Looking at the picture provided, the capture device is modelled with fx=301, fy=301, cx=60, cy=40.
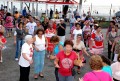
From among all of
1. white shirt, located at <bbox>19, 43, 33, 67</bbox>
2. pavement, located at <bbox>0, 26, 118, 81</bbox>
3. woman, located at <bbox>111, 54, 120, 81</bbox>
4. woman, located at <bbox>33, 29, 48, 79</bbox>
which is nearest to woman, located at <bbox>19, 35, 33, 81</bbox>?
white shirt, located at <bbox>19, 43, 33, 67</bbox>

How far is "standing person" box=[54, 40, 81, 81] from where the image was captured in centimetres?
675

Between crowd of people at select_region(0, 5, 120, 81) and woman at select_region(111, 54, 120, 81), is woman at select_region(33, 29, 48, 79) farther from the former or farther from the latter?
woman at select_region(111, 54, 120, 81)

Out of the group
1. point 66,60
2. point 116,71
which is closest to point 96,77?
point 116,71

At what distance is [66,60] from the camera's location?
22.2 ft

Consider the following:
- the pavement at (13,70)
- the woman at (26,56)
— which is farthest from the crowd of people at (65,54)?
the pavement at (13,70)

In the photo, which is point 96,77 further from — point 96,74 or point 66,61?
point 66,61

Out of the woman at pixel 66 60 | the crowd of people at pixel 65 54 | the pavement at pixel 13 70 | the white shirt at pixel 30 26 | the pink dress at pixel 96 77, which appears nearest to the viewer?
the pink dress at pixel 96 77

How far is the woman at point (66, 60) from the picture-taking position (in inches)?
266

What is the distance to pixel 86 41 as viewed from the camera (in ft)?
53.8

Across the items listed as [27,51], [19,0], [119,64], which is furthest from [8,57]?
[19,0]

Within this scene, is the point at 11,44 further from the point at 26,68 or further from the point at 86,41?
the point at 26,68

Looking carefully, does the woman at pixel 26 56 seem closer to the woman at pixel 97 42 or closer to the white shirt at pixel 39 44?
the white shirt at pixel 39 44

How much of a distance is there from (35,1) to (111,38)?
17749mm

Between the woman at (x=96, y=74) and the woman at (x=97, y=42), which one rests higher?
the woman at (x=96, y=74)
